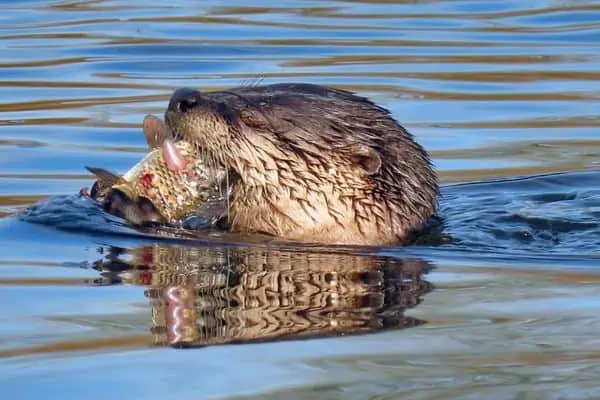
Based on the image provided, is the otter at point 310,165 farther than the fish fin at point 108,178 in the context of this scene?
No

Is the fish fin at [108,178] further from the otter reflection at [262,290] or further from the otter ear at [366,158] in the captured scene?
the otter ear at [366,158]

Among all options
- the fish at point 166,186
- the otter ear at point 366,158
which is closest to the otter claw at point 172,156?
the fish at point 166,186

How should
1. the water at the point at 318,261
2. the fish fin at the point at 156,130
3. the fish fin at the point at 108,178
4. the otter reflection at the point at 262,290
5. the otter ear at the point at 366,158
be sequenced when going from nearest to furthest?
the water at the point at 318,261, the otter reflection at the point at 262,290, the otter ear at the point at 366,158, the fish fin at the point at 156,130, the fish fin at the point at 108,178

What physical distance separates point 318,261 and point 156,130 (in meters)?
1.06

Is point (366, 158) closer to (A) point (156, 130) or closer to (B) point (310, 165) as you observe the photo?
(B) point (310, 165)

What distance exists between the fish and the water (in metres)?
0.15

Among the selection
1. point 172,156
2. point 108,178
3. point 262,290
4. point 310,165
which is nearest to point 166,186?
point 172,156

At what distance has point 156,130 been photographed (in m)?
6.76

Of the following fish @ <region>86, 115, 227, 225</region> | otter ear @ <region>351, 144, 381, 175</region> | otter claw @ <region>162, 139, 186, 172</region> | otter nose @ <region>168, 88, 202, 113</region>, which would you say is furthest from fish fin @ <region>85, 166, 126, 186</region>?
otter ear @ <region>351, 144, 381, 175</region>

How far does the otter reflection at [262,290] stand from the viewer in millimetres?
4891

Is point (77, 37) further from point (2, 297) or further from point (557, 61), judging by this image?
point (2, 297)

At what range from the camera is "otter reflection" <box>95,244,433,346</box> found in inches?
193

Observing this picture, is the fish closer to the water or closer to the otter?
the otter

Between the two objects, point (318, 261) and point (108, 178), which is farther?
point (108, 178)
